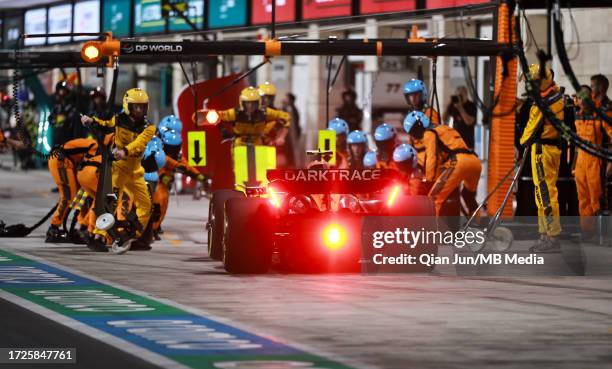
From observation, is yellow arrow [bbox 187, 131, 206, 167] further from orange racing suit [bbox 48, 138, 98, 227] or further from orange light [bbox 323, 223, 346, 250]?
orange light [bbox 323, 223, 346, 250]

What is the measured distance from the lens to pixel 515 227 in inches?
768

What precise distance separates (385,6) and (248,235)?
1296cm

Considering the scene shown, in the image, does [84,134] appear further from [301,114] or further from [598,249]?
[598,249]

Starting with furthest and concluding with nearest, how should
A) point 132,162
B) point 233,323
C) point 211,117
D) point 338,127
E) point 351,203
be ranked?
point 338,127 < point 211,117 < point 132,162 < point 351,203 < point 233,323

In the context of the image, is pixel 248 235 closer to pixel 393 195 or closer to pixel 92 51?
pixel 393 195

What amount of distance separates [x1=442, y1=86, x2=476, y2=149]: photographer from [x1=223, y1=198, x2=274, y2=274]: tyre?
10.6 meters

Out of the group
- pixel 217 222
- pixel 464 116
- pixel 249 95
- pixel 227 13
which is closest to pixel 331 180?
pixel 217 222

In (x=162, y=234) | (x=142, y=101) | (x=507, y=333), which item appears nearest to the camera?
(x=507, y=333)

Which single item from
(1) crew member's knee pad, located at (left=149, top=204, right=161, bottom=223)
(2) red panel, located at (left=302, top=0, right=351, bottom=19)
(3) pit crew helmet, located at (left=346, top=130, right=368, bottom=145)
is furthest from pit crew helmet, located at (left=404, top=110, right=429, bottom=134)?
(2) red panel, located at (left=302, top=0, right=351, bottom=19)

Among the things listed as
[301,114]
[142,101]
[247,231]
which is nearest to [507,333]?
[247,231]

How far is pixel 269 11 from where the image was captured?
31.5 meters

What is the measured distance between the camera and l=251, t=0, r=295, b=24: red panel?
98.6 feet

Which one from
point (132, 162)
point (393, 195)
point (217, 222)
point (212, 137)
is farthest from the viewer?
point (212, 137)

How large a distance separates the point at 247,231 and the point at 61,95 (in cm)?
1341
